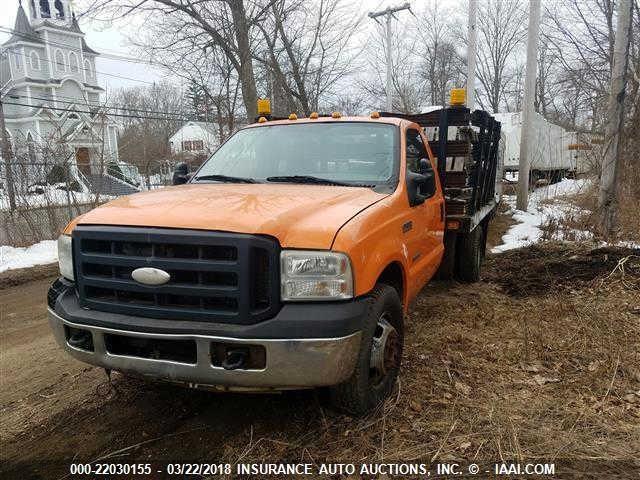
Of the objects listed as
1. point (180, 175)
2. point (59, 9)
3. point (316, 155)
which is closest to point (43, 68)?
point (59, 9)

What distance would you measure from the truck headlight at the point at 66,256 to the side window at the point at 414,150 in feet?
8.50

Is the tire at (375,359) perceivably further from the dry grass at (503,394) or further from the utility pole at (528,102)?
the utility pole at (528,102)

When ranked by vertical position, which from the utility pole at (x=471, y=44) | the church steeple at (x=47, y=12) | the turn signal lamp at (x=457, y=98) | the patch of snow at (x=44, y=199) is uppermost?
the church steeple at (x=47, y=12)

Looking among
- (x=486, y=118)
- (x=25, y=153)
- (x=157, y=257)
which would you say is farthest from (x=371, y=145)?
(x=25, y=153)

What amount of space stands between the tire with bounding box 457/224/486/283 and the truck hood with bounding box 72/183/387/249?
10.4 feet

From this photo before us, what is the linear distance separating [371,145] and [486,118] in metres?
3.18

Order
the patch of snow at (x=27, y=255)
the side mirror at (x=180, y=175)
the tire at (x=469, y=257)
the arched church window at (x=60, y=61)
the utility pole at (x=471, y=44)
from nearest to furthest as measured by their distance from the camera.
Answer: the side mirror at (x=180, y=175)
the tire at (x=469, y=257)
the patch of snow at (x=27, y=255)
the utility pole at (x=471, y=44)
the arched church window at (x=60, y=61)

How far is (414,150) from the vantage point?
4.44m

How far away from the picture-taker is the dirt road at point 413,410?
2.76m

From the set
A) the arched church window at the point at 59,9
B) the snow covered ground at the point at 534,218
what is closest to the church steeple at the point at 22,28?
the arched church window at the point at 59,9

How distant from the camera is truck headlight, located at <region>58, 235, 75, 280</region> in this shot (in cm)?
308

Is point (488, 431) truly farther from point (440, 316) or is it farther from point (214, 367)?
point (440, 316)

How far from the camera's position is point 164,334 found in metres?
2.55

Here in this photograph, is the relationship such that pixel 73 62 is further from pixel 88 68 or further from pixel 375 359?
pixel 375 359
